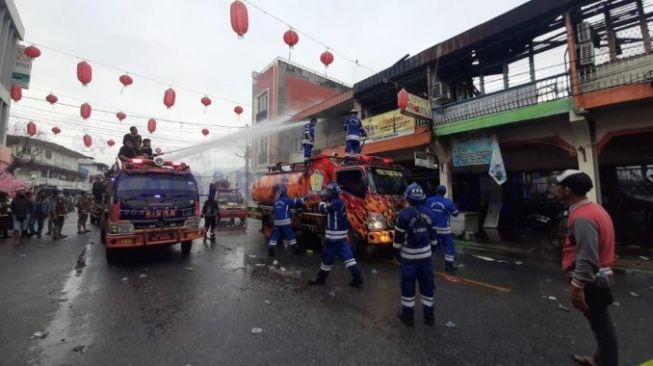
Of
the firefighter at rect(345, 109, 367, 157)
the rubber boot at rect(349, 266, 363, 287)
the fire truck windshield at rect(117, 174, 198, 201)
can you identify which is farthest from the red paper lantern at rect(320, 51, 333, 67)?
the rubber boot at rect(349, 266, 363, 287)

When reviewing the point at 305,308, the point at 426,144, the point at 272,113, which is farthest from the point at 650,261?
the point at 272,113

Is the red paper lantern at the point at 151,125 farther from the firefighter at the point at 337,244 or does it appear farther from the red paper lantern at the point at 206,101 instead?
the firefighter at the point at 337,244

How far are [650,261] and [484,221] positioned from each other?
255 inches

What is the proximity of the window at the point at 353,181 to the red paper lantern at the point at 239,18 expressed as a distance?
4214 mm

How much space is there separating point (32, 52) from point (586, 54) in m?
17.6

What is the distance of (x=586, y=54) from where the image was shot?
8.46 metres

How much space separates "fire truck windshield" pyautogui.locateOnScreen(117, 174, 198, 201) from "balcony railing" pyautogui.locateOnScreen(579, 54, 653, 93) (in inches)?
441

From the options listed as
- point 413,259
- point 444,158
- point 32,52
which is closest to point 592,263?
point 413,259

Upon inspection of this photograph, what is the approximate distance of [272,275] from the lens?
245 inches

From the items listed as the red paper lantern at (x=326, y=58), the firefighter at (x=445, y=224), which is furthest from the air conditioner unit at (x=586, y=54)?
the red paper lantern at (x=326, y=58)

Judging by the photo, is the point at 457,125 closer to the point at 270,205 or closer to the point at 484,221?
the point at 484,221

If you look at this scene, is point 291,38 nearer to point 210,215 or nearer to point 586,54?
point 210,215

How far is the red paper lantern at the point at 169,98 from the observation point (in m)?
11.6

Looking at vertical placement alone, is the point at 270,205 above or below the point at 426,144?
below
